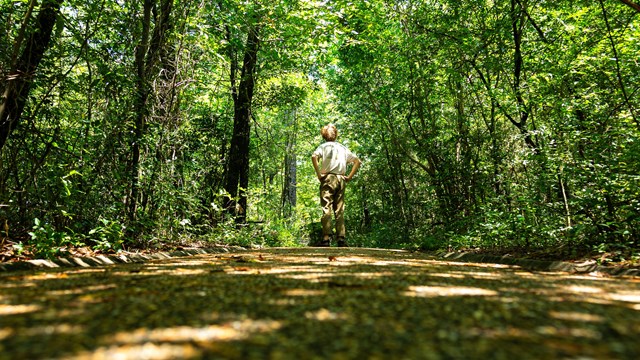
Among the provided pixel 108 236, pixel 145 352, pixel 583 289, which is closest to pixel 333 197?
pixel 108 236

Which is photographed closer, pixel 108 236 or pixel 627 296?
pixel 627 296

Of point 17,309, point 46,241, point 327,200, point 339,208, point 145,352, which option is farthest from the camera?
point 339,208

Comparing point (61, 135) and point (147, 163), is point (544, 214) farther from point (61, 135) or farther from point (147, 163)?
point (61, 135)

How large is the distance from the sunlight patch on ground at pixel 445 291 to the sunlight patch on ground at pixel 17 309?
1.76m

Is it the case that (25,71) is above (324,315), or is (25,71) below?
above

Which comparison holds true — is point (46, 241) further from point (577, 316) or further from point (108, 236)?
point (577, 316)

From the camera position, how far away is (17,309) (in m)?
1.85

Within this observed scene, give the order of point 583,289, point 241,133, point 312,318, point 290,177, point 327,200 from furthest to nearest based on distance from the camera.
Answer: point 290,177 < point 241,133 < point 327,200 < point 583,289 < point 312,318

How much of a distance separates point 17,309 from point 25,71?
3.43 m

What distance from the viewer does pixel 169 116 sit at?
19.1ft

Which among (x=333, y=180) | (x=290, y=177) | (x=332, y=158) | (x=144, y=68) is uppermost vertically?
(x=290, y=177)

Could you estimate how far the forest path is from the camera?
131 centimetres

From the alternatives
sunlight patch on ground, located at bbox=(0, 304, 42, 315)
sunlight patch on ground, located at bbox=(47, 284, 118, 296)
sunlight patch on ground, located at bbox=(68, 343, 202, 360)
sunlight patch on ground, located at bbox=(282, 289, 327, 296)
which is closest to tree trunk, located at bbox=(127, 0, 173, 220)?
sunlight patch on ground, located at bbox=(47, 284, 118, 296)

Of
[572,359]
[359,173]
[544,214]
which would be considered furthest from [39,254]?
[359,173]
